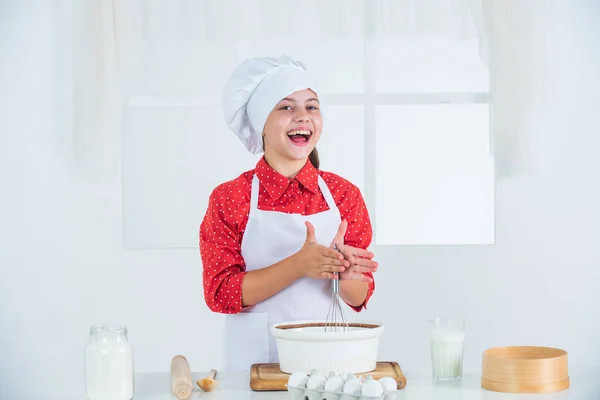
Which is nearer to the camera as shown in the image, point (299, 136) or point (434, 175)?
point (299, 136)

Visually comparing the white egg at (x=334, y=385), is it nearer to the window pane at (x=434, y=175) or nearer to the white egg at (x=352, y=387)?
the white egg at (x=352, y=387)

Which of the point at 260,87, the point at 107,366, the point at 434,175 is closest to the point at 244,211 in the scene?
the point at 260,87

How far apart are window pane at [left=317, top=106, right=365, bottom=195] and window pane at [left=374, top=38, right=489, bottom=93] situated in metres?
0.19

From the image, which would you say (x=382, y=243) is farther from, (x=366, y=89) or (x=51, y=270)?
→ (x=51, y=270)

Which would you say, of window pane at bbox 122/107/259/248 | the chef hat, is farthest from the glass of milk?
window pane at bbox 122/107/259/248

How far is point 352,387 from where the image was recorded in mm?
1382

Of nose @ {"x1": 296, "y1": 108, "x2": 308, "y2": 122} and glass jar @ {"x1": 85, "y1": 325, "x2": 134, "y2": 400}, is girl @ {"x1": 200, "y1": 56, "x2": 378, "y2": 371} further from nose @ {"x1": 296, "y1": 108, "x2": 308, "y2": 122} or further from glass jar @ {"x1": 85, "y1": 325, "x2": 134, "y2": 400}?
glass jar @ {"x1": 85, "y1": 325, "x2": 134, "y2": 400}

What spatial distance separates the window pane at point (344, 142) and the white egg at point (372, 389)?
2.36 metres

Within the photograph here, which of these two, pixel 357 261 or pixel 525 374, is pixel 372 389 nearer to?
pixel 525 374

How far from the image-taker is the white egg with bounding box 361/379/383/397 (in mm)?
1368

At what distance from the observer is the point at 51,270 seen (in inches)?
147

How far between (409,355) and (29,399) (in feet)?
7.81

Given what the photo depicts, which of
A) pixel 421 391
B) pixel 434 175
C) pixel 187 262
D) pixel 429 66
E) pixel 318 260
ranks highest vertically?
pixel 429 66

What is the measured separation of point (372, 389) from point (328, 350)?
27 cm
